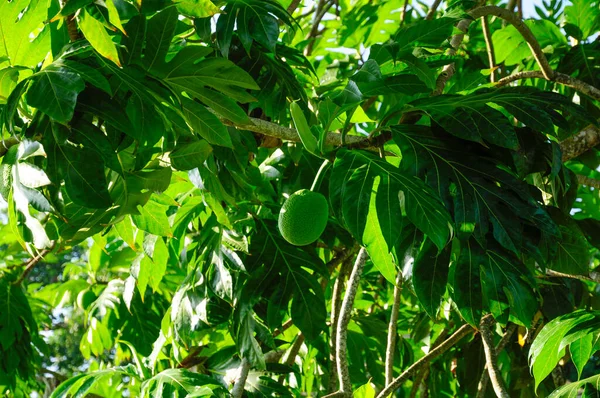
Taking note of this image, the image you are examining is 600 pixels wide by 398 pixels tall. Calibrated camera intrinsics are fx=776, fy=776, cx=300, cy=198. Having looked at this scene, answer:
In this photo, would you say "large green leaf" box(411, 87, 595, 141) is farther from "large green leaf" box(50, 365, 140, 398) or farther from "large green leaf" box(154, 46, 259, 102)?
"large green leaf" box(50, 365, 140, 398)

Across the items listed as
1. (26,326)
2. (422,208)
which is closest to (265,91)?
(422,208)

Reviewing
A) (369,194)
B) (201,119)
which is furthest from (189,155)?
(369,194)

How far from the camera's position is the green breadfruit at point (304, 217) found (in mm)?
1158

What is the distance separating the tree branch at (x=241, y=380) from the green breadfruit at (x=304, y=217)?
0.66m

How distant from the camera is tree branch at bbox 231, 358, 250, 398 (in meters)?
1.72

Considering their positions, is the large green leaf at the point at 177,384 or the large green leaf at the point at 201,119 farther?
the large green leaf at the point at 177,384

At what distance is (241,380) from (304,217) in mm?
711

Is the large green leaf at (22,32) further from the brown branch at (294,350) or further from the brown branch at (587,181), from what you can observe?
the brown branch at (587,181)

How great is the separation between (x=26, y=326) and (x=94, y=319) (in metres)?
0.31

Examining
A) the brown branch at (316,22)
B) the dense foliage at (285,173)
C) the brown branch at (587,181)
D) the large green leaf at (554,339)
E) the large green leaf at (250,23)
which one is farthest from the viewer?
the brown branch at (316,22)

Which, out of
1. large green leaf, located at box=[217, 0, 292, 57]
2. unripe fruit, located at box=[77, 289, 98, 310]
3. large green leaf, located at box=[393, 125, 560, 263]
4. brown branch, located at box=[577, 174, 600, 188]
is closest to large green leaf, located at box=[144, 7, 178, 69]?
large green leaf, located at box=[217, 0, 292, 57]

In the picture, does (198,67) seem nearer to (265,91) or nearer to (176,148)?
(176,148)

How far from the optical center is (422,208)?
1157 mm

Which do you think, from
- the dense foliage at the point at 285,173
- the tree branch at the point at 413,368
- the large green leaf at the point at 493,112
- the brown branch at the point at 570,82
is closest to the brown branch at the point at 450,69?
the dense foliage at the point at 285,173
